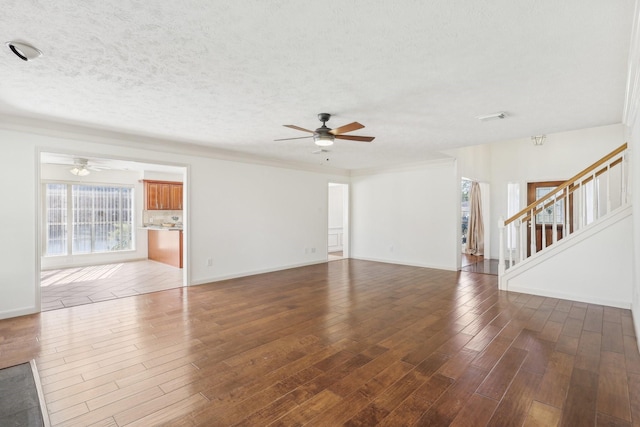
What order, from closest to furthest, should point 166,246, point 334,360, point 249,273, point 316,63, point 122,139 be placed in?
point 316,63 < point 334,360 < point 122,139 < point 249,273 < point 166,246

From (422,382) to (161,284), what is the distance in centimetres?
495

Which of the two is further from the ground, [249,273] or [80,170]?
[80,170]

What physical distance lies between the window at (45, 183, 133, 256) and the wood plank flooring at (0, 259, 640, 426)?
4.31 meters

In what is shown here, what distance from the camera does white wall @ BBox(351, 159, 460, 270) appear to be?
22.3 ft

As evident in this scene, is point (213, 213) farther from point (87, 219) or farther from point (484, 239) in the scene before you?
point (484, 239)

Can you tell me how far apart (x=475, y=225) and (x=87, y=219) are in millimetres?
10734

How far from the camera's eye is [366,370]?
2.51 m

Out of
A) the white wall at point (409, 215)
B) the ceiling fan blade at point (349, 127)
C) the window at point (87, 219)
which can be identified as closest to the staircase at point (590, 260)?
the white wall at point (409, 215)

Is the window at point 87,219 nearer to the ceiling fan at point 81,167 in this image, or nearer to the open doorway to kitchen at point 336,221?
the ceiling fan at point 81,167

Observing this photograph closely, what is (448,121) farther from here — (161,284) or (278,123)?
(161,284)

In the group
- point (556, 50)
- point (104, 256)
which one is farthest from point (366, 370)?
point (104, 256)

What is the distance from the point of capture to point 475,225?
30.1 ft

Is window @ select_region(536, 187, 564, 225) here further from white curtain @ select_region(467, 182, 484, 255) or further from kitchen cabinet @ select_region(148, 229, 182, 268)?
kitchen cabinet @ select_region(148, 229, 182, 268)

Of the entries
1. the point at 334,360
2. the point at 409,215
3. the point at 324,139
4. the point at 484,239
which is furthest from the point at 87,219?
the point at 484,239
